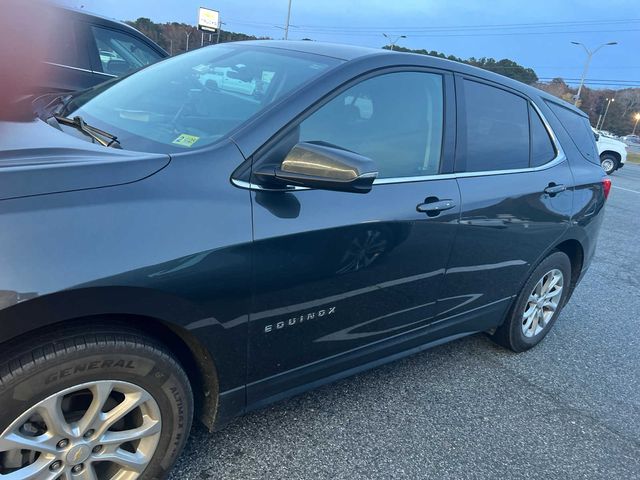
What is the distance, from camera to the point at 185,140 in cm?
196

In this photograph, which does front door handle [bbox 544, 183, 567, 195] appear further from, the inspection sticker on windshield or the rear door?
the inspection sticker on windshield

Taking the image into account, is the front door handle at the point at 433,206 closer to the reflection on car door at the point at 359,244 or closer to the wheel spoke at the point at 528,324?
the reflection on car door at the point at 359,244

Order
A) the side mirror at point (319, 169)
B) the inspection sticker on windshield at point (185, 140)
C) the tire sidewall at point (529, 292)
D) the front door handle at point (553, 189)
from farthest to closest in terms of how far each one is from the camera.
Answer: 1. the tire sidewall at point (529, 292)
2. the front door handle at point (553, 189)
3. the inspection sticker on windshield at point (185, 140)
4. the side mirror at point (319, 169)

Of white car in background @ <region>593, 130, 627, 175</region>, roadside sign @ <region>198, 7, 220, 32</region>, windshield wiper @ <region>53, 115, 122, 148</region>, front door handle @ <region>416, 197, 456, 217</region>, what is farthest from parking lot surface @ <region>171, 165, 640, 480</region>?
roadside sign @ <region>198, 7, 220, 32</region>

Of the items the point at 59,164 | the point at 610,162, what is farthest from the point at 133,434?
the point at 610,162

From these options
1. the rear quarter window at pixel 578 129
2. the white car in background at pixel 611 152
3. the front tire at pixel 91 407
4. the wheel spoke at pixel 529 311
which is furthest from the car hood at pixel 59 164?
the white car in background at pixel 611 152

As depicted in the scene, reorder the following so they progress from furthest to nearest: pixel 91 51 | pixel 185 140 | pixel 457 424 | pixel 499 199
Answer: pixel 91 51 → pixel 499 199 → pixel 457 424 → pixel 185 140

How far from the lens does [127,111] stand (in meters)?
2.31

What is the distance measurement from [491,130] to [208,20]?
49094 mm

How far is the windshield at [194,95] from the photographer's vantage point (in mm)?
2031

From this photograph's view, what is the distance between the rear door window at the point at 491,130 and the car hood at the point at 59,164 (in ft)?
5.26

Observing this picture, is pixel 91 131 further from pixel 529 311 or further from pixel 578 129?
pixel 578 129

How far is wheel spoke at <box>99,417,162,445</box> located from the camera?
67.9 inches

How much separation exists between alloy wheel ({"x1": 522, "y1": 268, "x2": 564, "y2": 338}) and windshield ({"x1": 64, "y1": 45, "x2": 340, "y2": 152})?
2199mm
